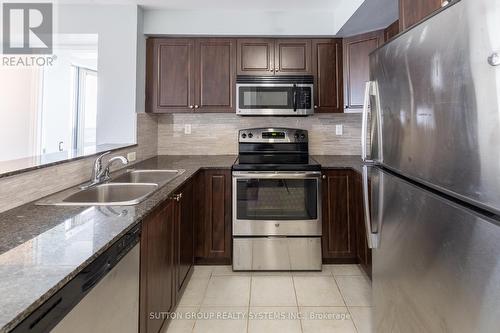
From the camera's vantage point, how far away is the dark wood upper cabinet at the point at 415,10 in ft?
4.30

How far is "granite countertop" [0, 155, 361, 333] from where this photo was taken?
0.71m

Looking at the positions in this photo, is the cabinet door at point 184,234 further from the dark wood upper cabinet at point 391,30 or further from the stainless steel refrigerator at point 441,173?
the dark wood upper cabinet at point 391,30

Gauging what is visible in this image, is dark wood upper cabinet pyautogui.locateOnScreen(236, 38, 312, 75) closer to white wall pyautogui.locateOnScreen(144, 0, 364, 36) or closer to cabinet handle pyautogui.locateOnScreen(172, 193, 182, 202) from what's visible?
white wall pyautogui.locateOnScreen(144, 0, 364, 36)

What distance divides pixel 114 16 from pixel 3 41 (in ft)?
4.32

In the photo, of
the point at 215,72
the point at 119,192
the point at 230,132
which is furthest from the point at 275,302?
the point at 215,72

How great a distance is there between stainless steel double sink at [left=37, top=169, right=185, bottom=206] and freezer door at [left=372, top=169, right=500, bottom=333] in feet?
3.87

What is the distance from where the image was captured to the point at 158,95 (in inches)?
122

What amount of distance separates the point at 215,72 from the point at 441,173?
99.4 inches

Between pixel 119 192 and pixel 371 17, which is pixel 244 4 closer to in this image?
pixel 371 17

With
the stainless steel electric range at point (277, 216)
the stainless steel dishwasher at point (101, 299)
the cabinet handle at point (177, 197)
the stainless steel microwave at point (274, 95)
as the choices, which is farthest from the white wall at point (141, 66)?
the stainless steel dishwasher at point (101, 299)

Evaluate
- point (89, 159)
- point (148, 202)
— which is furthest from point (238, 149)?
point (148, 202)

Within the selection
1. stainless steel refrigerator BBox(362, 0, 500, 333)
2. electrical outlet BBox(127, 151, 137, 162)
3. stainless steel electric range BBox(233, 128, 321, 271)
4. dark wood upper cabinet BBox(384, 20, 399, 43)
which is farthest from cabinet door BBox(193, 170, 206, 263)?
dark wood upper cabinet BBox(384, 20, 399, 43)

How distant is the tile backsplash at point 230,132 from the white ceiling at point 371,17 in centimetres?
91

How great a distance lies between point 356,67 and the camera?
2.95 m
